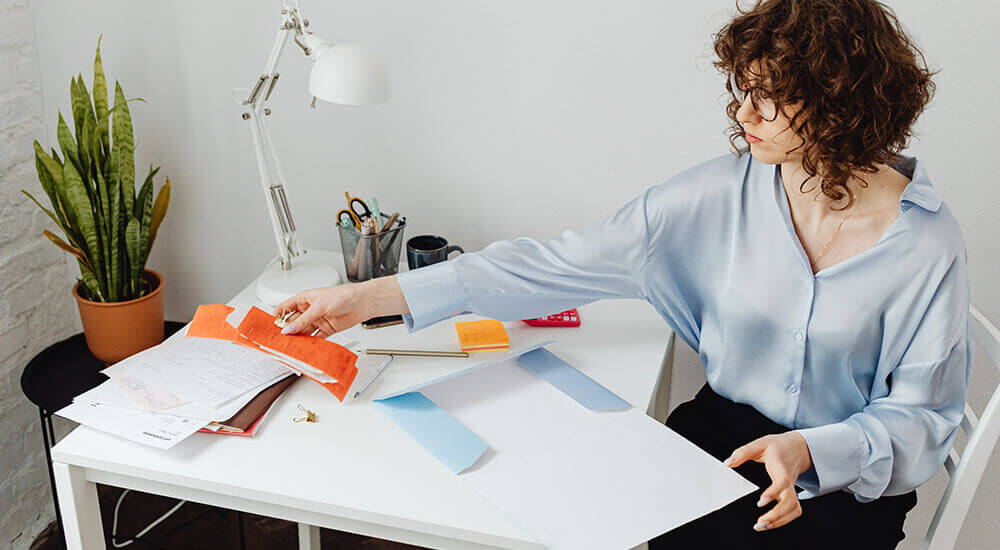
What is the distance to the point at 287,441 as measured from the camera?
1.20m

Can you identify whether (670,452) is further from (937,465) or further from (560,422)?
(937,465)

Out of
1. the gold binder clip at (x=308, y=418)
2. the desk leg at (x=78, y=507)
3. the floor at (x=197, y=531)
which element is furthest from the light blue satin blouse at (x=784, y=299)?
the floor at (x=197, y=531)

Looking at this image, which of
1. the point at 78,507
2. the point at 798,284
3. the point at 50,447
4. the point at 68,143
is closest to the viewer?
the point at 78,507

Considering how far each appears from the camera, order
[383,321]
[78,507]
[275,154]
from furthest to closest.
Result: [275,154] < [383,321] < [78,507]

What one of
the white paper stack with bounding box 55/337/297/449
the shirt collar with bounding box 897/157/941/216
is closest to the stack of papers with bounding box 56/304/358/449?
the white paper stack with bounding box 55/337/297/449

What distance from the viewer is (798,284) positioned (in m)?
1.29

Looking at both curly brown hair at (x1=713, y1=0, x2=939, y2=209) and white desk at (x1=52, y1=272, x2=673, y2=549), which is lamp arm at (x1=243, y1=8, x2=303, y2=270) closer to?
white desk at (x1=52, y1=272, x2=673, y2=549)

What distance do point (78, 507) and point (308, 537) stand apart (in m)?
0.66

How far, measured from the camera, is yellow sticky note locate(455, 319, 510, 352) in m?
1.44

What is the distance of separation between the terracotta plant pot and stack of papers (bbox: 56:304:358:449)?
0.47 metres

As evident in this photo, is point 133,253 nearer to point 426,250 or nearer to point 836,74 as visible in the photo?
point 426,250

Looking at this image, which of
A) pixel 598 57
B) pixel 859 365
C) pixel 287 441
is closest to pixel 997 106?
pixel 859 365

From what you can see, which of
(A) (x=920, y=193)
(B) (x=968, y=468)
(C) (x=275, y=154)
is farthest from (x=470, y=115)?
(B) (x=968, y=468)

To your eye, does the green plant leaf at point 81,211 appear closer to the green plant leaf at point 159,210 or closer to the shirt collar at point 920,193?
the green plant leaf at point 159,210
